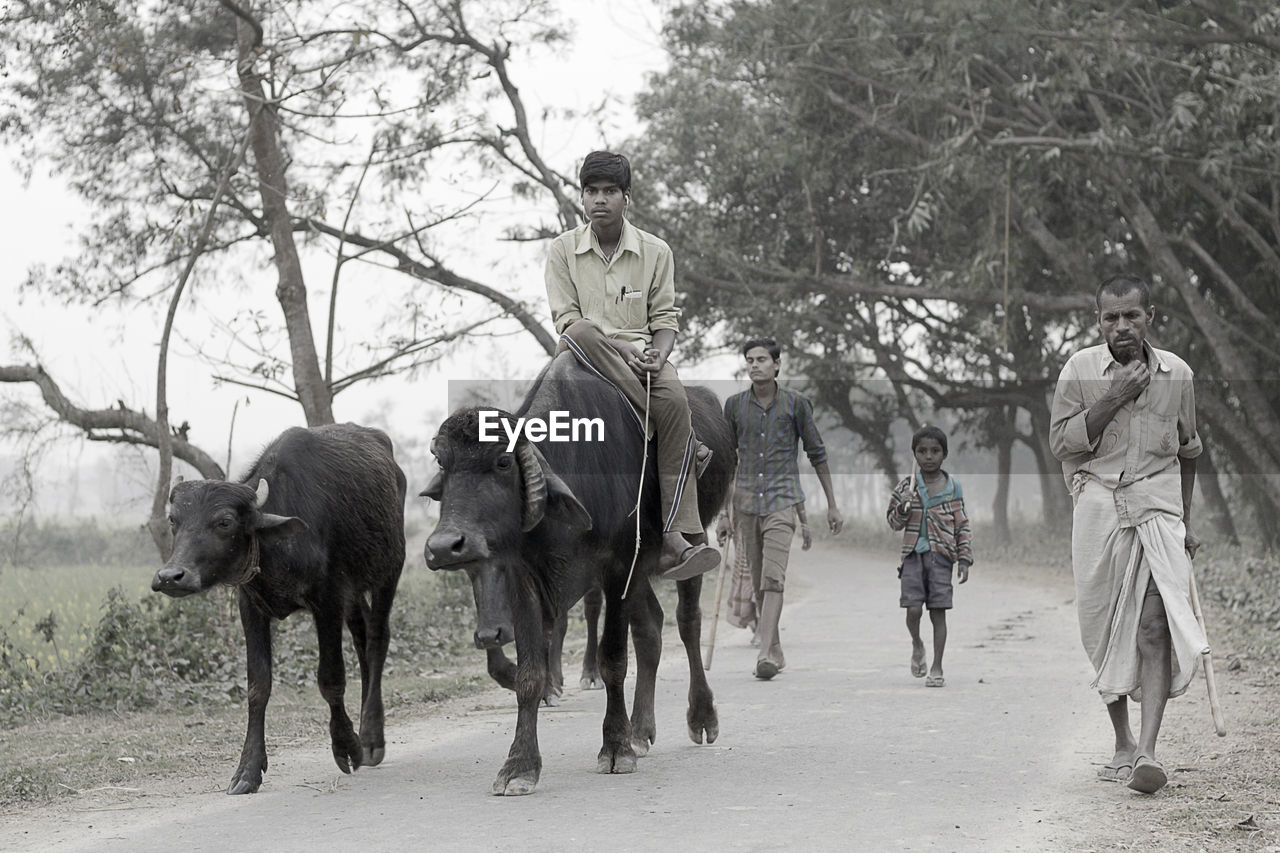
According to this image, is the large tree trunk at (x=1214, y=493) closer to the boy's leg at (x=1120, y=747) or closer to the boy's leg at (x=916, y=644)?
the boy's leg at (x=916, y=644)

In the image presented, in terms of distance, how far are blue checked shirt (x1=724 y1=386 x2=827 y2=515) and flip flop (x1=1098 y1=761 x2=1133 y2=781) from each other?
3.88 meters

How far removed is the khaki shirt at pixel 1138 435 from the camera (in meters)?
6.01

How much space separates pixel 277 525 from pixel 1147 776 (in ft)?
12.9

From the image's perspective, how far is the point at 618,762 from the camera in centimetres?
638

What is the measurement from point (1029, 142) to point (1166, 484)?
1071cm

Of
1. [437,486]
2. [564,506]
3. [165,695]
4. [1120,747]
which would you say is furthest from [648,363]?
[165,695]

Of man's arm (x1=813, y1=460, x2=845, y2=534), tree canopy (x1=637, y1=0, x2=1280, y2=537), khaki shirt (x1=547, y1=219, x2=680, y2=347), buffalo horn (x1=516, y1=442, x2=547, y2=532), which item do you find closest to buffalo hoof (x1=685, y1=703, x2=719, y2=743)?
buffalo horn (x1=516, y1=442, x2=547, y2=532)

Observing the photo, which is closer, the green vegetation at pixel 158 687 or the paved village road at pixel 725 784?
the paved village road at pixel 725 784

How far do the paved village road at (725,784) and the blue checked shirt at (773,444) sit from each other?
1316 mm

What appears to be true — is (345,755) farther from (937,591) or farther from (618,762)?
(937,591)

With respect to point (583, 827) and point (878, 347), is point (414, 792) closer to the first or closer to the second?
point (583, 827)

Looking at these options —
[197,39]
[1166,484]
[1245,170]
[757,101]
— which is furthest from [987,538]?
[1166,484]

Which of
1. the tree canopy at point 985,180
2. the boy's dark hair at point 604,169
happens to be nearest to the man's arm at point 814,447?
the boy's dark hair at point 604,169

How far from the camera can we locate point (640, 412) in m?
6.63
